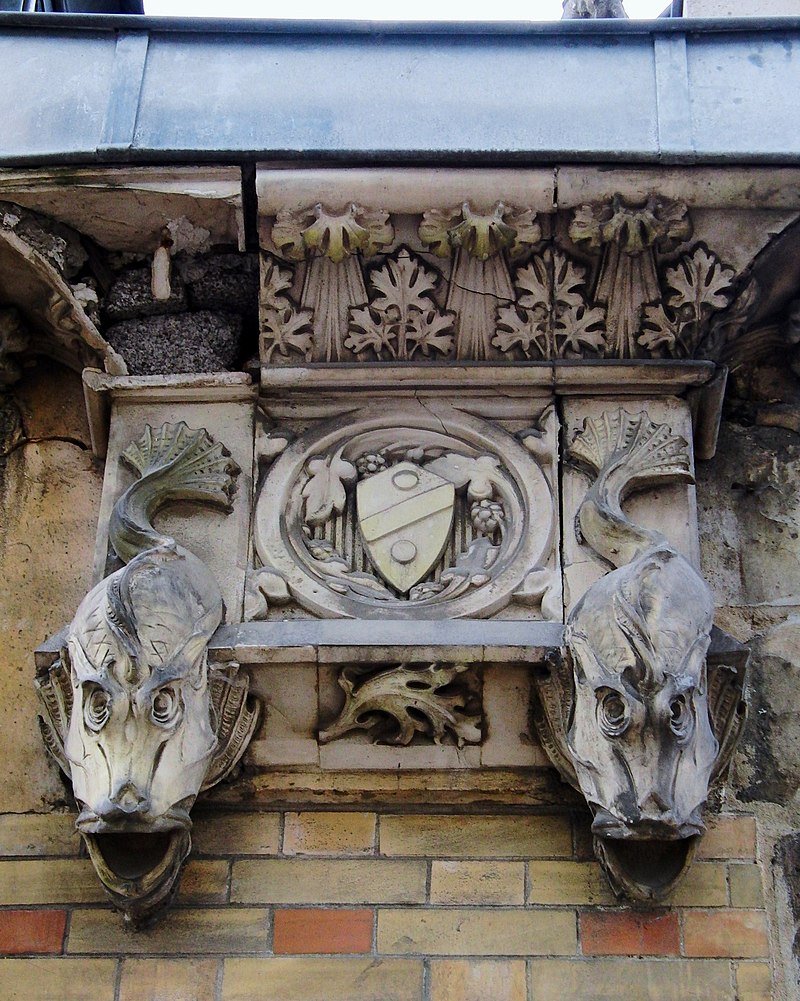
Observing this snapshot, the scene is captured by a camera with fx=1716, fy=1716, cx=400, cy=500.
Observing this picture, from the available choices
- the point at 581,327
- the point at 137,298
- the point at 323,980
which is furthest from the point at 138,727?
the point at 581,327

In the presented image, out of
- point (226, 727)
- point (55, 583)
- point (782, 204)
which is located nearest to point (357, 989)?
point (226, 727)

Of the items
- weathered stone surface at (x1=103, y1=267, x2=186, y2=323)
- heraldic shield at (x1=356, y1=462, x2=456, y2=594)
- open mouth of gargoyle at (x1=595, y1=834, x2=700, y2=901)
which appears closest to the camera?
open mouth of gargoyle at (x1=595, y1=834, x2=700, y2=901)

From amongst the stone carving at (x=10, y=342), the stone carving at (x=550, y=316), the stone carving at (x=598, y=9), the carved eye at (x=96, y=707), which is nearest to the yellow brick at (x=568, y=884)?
the carved eye at (x=96, y=707)

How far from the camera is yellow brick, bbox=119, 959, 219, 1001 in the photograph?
3.53 metres

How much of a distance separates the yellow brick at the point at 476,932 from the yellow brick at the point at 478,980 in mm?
22

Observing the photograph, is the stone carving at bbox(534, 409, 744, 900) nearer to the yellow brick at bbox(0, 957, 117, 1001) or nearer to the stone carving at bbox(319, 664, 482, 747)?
the stone carving at bbox(319, 664, 482, 747)

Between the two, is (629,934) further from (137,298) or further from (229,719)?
(137,298)

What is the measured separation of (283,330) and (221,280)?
0.76 ft

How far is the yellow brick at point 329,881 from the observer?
3.63 m

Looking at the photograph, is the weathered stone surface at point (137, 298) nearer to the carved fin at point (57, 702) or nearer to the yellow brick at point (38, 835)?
the carved fin at point (57, 702)

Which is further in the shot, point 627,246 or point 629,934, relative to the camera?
point 627,246

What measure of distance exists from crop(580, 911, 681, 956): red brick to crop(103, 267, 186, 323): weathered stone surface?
1722 millimetres

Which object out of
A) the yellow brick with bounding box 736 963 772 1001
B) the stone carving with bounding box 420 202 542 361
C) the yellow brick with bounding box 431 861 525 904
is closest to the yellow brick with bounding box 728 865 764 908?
the yellow brick with bounding box 736 963 772 1001

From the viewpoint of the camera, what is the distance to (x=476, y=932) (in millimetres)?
3582
